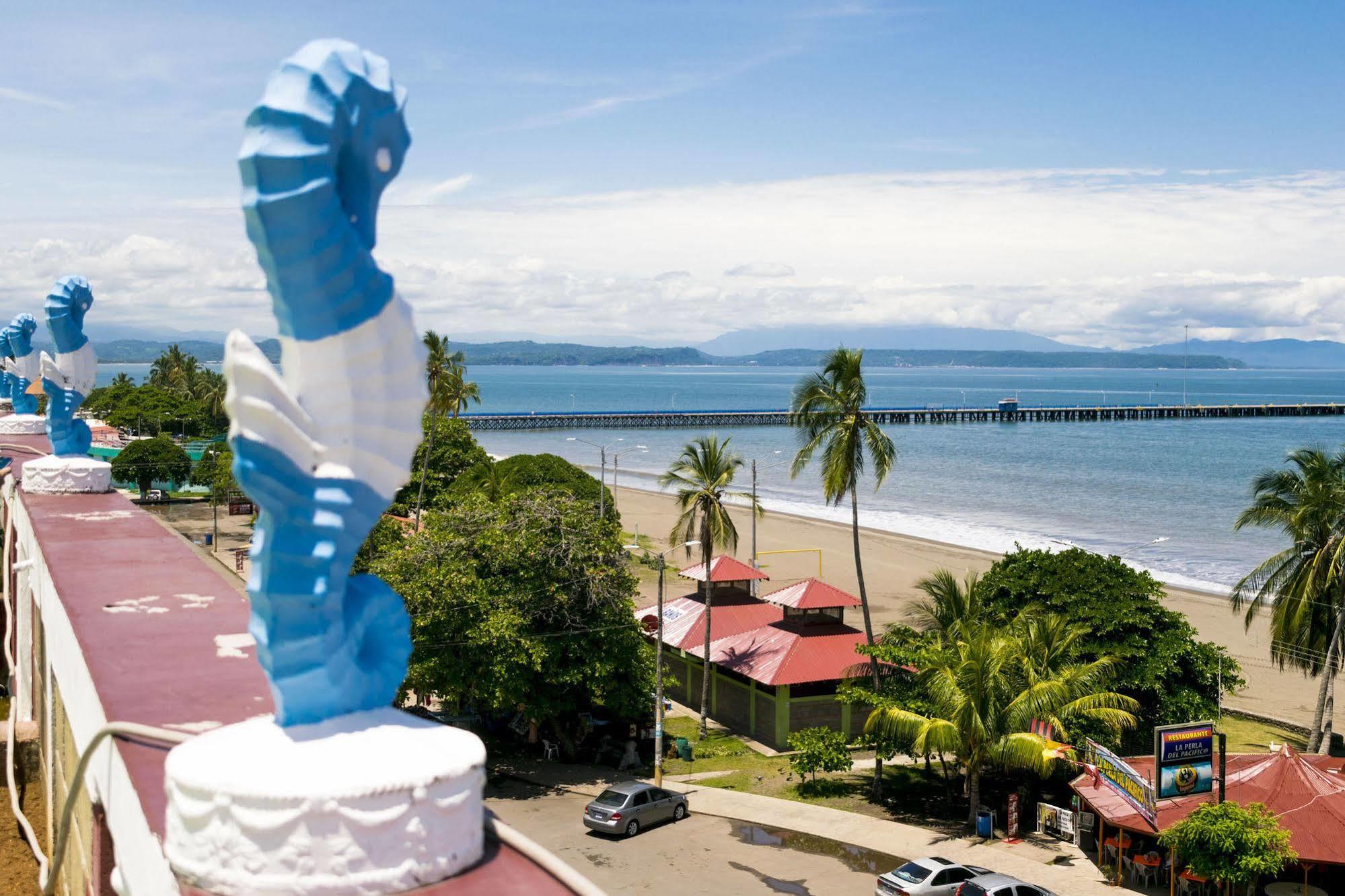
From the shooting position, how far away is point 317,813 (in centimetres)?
850

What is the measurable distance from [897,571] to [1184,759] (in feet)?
136

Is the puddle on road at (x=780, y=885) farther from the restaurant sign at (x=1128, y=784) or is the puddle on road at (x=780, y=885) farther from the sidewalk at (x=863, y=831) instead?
the restaurant sign at (x=1128, y=784)

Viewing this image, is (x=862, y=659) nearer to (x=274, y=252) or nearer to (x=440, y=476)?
(x=274, y=252)

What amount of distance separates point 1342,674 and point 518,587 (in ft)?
108

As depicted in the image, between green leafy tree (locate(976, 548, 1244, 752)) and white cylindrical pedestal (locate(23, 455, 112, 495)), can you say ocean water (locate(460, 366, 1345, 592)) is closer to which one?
green leafy tree (locate(976, 548, 1244, 752))

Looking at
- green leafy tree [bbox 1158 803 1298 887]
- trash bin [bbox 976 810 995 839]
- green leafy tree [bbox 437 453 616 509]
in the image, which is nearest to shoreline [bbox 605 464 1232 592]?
green leafy tree [bbox 437 453 616 509]

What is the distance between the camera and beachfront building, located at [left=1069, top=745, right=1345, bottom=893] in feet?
75.4

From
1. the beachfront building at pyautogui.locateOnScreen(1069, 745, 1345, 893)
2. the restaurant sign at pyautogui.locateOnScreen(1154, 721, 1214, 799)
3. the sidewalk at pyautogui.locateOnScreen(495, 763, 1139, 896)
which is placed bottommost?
the sidewalk at pyautogui.locateOnScreen(495, 763, 1139, 896)

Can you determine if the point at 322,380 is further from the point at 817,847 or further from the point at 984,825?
the point at 984,825

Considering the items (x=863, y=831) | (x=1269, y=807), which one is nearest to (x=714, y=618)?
(x=863, y=831)

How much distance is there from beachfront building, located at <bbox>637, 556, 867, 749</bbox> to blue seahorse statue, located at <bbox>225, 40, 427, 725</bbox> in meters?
23.8

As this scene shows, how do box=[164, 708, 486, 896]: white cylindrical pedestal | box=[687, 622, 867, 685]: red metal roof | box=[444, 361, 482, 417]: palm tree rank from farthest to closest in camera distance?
1. box=[444, 361, 482, 417]: palm tree
2. box=[687, 622, 867, 685]: red metal roof
3. box=[164, 708, 486, 896]: white cylindrical pedestal

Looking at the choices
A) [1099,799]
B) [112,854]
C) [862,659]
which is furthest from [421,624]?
[112,854]

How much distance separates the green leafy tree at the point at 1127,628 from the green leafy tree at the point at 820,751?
593 cm
